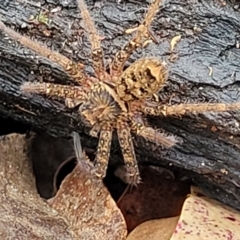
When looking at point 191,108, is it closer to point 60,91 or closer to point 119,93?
point 119,93

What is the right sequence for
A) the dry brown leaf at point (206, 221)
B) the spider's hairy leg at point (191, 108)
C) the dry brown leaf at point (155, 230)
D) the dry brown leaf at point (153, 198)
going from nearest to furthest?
the spider's hairy leg at point (191, 108) < the dry brown leaf at point (206, 221) < the dry brown leaf at point (155, 230) < the dry brown leaf at point (153, 198)

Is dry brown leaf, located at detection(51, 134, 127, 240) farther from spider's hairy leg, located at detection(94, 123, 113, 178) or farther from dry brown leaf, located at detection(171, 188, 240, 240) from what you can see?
dry brown leaf, located at detection(171, 188, 240, 240)

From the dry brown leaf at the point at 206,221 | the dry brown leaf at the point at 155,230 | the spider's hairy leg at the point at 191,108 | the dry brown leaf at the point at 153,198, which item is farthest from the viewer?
the dry brown leaf at the point at 153,198

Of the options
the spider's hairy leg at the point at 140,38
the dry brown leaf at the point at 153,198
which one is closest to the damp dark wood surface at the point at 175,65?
the spider's hairy leg at the point at 140,38

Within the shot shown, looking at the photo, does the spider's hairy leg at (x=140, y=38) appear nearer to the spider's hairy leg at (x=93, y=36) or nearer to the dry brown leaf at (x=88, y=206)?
the spider's hairy leg at (x=93, y=36)

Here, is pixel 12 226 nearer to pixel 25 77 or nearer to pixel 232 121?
pixel 25 77

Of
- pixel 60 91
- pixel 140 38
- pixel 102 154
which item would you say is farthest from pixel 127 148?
pixel 140 38
